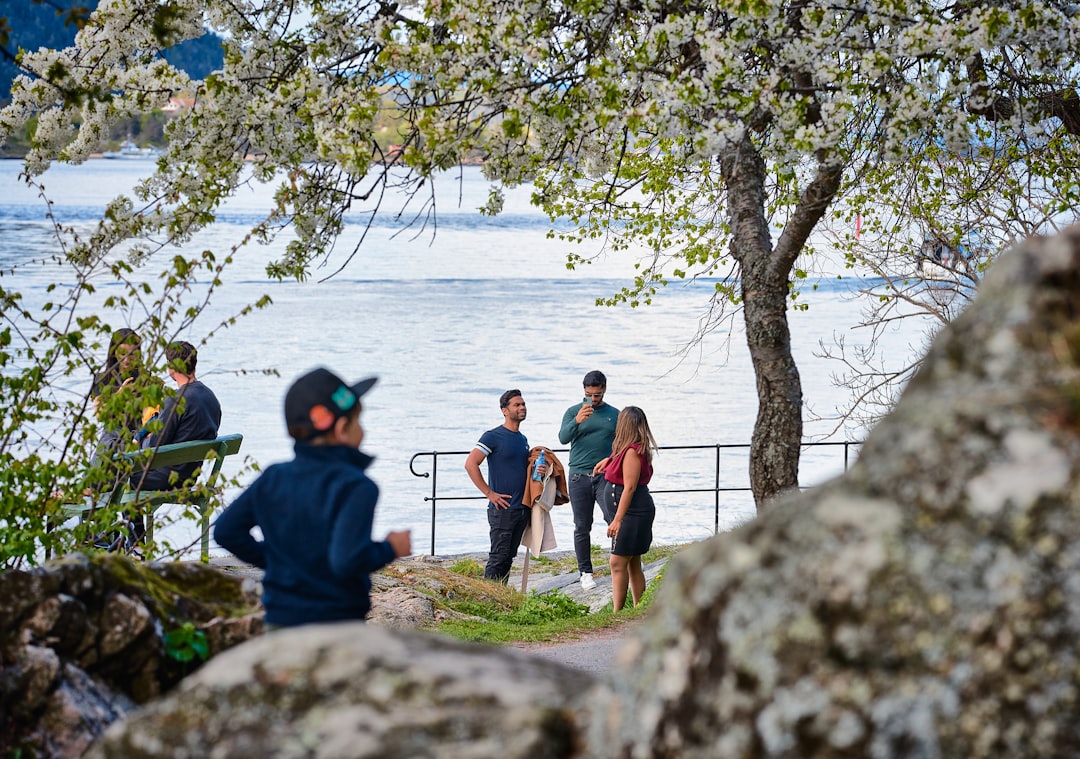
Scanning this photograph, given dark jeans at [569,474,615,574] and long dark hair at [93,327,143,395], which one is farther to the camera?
dark jeans at [569,474,615,574]

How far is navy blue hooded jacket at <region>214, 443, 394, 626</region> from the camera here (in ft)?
10.7

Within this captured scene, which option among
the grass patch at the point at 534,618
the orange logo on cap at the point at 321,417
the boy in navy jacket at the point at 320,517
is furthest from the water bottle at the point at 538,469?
the orange logo on cap at the point at 321,417

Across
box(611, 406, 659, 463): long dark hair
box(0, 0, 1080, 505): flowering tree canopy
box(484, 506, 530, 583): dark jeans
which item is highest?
box(0, 0, 1080, 505): flowering tree canopy

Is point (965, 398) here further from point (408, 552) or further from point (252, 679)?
point (408, 552)

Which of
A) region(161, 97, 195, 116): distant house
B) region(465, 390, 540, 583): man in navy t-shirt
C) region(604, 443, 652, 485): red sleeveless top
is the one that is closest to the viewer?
region(161, 97, 195, 116): distant house

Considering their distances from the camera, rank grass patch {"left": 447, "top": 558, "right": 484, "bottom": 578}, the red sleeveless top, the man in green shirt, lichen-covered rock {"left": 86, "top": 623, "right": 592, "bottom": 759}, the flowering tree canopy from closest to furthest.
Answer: lichen-covered rock {"left": 86, "top": 623, "right": 592, "bottom": 759} < the flowering tree canopy < the red sleeveless top < the man in green shirt < grass patch {"left": 447, "top": 558, "right": 484, "bottom": 578}

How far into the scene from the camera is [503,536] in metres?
11.4

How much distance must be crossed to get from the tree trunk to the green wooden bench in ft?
12.3

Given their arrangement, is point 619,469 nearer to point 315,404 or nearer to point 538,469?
point 538,469

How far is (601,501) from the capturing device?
35.1 ft

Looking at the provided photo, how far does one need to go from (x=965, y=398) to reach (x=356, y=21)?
21.2 ft

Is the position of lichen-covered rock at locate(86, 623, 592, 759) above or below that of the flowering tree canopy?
below

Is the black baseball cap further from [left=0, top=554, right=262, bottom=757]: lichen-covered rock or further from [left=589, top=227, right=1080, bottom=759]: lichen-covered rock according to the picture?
[left=589, top=227, right=1080, bottom=759]: lichen-covered rock

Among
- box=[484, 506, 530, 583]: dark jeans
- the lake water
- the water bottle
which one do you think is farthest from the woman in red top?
the lake water
